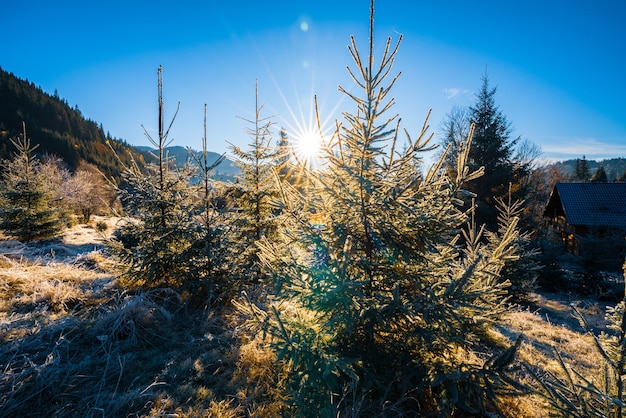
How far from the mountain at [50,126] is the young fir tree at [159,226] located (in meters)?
70.0

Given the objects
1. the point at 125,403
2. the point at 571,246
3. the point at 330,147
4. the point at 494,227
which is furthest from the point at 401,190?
the point at 571,246

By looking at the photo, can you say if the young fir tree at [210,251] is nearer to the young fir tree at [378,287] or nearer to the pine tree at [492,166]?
the young fir tree at [378,287]

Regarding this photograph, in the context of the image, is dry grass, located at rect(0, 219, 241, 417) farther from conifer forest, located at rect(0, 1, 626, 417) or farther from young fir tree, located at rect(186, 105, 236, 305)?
young fir tree, located at rect(186, 105, 236, 305)

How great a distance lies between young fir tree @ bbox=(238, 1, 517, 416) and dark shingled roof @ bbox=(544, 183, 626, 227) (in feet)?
70.6

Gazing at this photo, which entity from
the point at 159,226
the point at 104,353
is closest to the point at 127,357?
the point at 104,353

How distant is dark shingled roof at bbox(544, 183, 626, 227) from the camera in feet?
61.4

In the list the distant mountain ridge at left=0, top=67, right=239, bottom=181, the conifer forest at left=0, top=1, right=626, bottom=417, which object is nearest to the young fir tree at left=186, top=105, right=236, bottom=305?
the conifer forest at left=0, top=1, right=626, bottom=417

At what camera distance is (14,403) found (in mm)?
2879

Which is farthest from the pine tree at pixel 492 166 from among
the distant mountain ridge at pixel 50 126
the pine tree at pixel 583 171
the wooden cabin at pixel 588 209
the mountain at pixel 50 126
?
the mountain at pixel 50 126

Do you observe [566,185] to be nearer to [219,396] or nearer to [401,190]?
[401,190]

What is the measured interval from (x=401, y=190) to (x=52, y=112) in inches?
4473

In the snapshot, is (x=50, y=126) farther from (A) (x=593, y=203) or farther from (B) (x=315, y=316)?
(A) (x=593, y=203)

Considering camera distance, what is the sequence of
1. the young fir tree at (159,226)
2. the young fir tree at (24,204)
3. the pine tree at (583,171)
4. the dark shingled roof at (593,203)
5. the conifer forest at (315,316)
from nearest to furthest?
1. the conifer forest at (315,316)
2. the young fir tree at (159,226)
3. the young fir tree at (24,204)
4. the dark shingled roof at (593,203)
5. the pine tree at (583,171)

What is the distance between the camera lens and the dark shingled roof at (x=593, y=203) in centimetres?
1870
